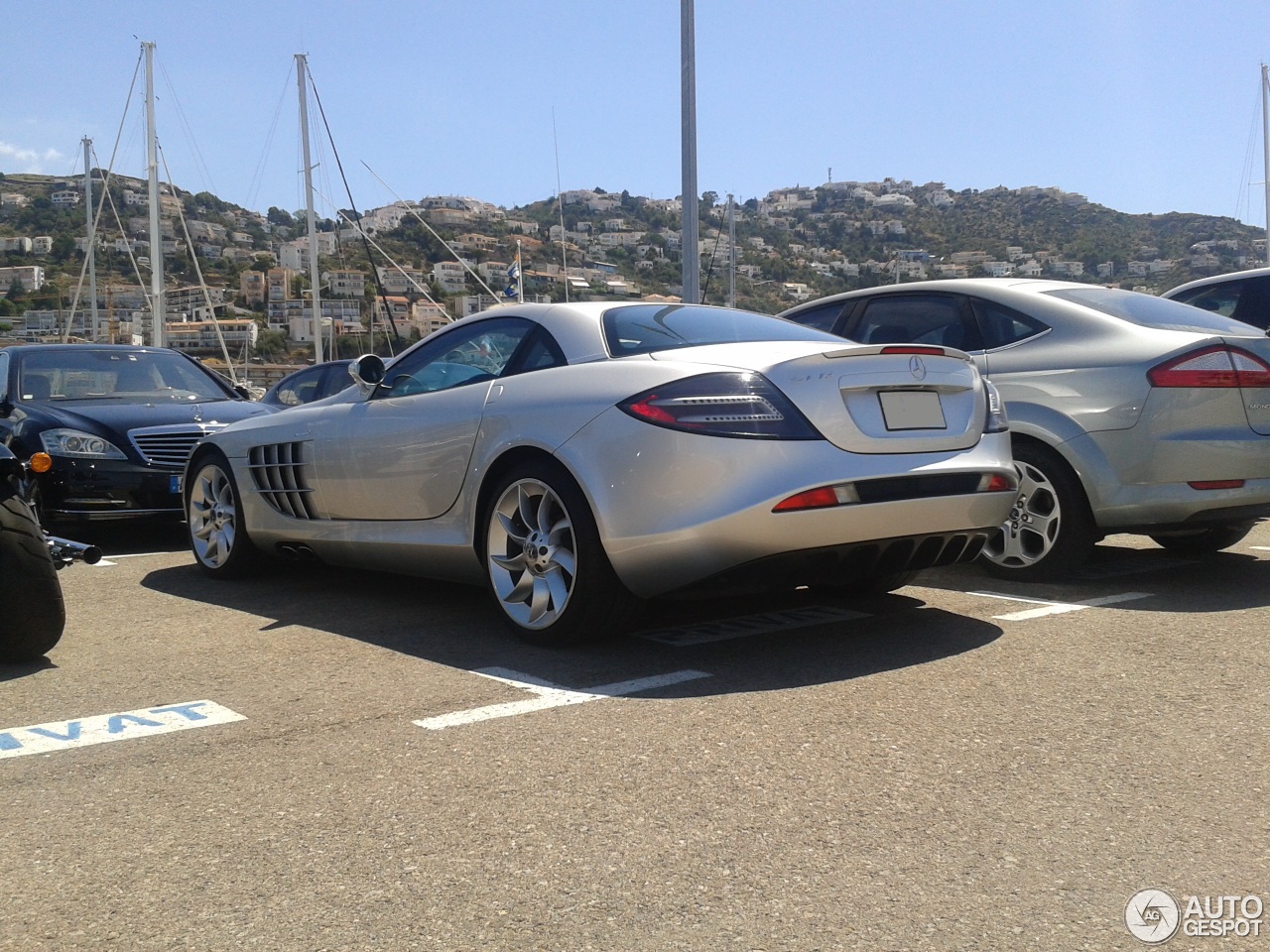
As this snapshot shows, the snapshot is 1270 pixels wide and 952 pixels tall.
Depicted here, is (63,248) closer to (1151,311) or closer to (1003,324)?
(1003,324)

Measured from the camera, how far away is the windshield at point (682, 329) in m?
4.76

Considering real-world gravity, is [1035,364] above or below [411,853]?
above

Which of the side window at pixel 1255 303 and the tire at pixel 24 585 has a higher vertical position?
the side window at pixel 1255 303

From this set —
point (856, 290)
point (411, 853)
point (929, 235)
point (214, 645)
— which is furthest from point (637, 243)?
point (411, 853)

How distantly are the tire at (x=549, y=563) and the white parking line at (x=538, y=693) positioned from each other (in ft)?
1.14

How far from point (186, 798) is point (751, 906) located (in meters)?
1.50

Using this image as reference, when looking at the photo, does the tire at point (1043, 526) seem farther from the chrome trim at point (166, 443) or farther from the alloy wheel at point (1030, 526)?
the chrome trim at point (166, 443)

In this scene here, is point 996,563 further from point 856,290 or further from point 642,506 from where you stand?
point 642,506

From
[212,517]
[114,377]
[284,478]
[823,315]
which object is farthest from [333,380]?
[823,315]

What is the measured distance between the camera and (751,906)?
2.37 metres

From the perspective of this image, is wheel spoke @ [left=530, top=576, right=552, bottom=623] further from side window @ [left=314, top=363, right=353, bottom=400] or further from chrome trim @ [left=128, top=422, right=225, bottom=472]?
side window @ [left=314, top=363, right=353, bottom=400]

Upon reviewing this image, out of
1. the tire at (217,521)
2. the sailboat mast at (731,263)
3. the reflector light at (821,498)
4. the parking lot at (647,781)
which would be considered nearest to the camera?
the parking lot at (647,781)

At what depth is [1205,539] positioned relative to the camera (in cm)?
682

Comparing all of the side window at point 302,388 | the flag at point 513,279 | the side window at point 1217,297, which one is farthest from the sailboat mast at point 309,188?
the side window at point 1217,297
